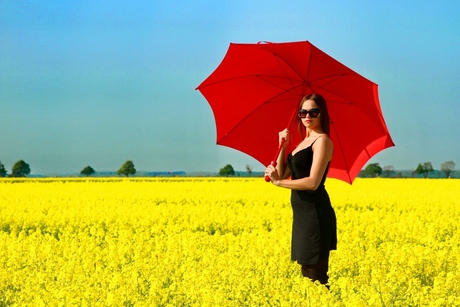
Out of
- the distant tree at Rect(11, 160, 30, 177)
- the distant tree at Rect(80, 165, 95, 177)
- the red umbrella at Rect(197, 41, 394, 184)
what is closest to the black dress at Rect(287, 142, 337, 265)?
the red umbrella at Rect(197, 41, 394, 184)

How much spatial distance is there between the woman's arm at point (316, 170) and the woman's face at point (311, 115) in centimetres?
21

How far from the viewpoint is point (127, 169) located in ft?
282

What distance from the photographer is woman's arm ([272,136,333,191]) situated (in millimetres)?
5332

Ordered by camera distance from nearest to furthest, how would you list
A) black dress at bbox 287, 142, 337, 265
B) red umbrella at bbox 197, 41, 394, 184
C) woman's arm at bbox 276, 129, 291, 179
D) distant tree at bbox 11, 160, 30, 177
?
black dress at bbox 287, 142, 337, 265
woman's arm at bbox 276, 129, 291, 179
red umbrella at bbox 197, 41, 394, 184
distant tree at bbox 11, 160, 30, 177

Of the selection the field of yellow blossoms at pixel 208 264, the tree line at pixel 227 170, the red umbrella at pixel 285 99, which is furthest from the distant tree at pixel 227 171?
the red umbrella at pixel 285 99

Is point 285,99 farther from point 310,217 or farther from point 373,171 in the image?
point 373,171

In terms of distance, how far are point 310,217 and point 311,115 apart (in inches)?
37.4

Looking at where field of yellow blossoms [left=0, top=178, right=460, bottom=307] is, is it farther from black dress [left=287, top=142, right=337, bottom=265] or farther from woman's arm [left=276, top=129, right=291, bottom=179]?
woman's arm [left=276, top=129, right=291, bottom=179]

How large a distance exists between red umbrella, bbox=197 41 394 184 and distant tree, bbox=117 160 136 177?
79613mm

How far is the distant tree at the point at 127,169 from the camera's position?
3378 inches

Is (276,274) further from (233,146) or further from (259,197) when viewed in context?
(259,197)

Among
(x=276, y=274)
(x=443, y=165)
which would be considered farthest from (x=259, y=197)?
(x=443, y=165)

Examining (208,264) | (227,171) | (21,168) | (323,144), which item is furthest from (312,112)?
(21,168)

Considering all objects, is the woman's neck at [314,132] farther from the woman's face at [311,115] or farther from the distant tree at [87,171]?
the distant tree at [87,171]
